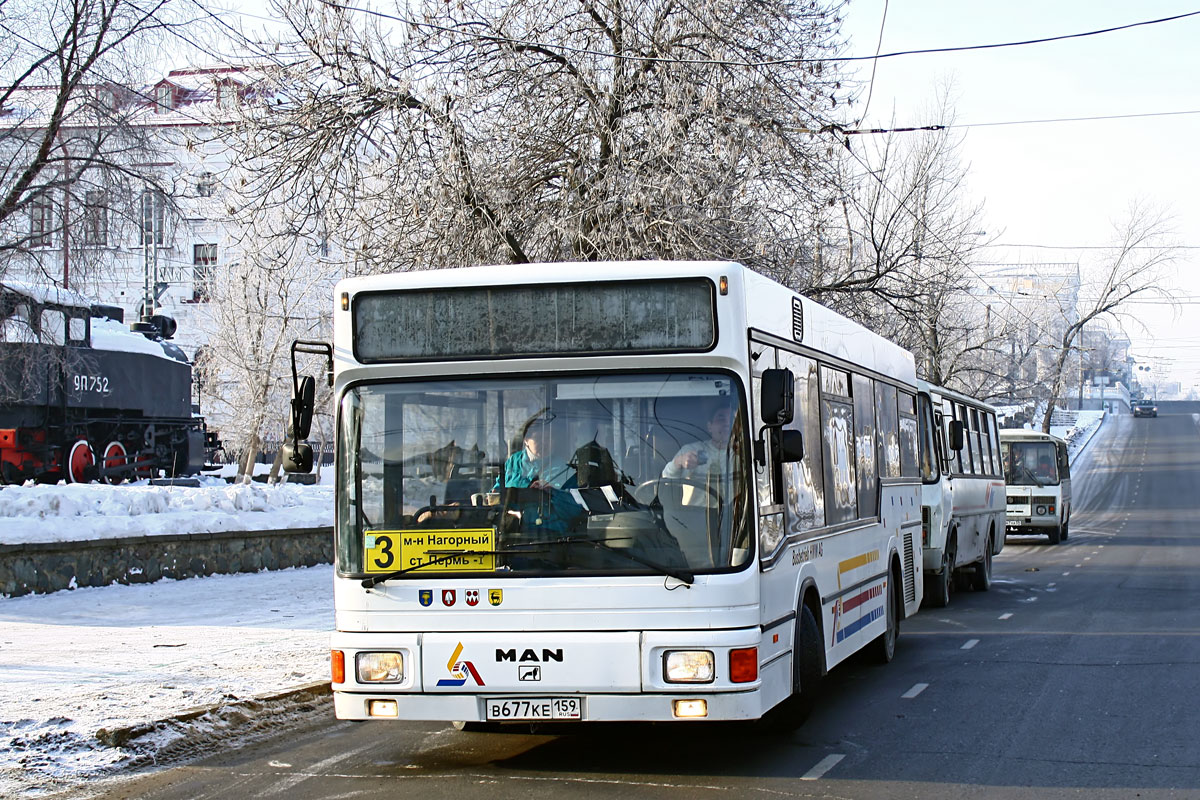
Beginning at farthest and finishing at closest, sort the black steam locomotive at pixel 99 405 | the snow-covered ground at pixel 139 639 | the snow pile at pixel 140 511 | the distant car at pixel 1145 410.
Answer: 1. the distant car at pixel 1145 410
2. the black steam locomotive at pixel 99 405
3. the snow pile at pixel 140 511
4. the snow-covered ground at pixel 139 639

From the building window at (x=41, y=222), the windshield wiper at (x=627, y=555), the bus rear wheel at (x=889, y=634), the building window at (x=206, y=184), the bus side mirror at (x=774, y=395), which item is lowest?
the bus rear wheel at (x=889, y=634)

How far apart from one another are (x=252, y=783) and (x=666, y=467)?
2.90 metres

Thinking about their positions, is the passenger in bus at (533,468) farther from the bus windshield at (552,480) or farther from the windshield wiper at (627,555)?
the windshield wiper at (627,555)

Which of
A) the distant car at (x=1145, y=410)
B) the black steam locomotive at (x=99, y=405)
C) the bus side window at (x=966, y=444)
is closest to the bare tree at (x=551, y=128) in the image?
the bus side window at (x=966, y=444)

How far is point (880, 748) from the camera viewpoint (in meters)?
8.33

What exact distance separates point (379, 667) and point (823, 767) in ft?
8.43

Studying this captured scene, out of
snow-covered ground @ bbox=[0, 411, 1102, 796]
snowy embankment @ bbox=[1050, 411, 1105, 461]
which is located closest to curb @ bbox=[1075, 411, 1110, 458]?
snowy embankment @ bbox=[1050, 411, 1105, 461]

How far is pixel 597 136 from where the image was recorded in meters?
17.4

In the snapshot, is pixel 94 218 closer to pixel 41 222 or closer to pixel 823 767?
pixel 41 222

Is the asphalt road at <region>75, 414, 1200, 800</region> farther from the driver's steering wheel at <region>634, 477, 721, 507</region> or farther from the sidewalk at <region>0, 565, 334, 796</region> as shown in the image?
the driver's steering wheel at <region>634, 477, 721, 507</region>

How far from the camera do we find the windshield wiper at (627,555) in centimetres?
697

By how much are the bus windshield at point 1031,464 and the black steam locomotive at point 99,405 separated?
69.1 ft

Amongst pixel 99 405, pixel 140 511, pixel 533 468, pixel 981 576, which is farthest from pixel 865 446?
pixel 99 405

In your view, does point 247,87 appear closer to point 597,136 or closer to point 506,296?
point 597,136
